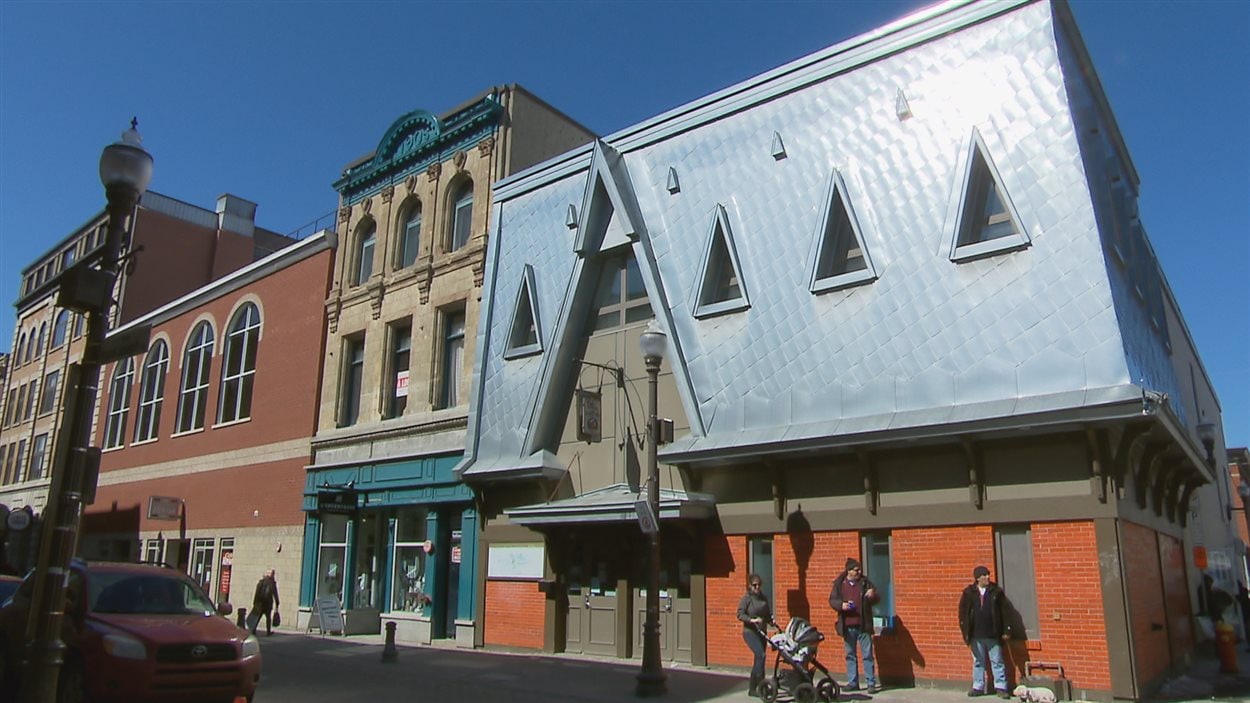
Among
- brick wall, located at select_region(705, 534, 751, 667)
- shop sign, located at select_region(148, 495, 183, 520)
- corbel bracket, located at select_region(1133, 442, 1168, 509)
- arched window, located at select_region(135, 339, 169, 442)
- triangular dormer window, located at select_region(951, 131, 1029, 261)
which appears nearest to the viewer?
triangular dormer window, located at select_region(951, 131, 1029, 261)

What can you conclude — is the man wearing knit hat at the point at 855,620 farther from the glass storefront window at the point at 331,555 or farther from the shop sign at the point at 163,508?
the shop sign at the point at 163,508

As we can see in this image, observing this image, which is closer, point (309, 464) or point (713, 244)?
point (713, 244)

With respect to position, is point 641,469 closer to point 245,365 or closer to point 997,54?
point 997,54

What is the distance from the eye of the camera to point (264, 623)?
84.3ft

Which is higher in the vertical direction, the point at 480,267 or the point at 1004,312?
the point at 480,267

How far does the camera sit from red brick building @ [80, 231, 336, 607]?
26938 millimetres

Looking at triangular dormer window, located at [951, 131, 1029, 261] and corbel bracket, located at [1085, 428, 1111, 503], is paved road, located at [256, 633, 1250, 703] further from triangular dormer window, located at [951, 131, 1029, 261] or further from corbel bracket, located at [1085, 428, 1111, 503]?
triangular dormer window, located at [951, 131, 1029, 261]

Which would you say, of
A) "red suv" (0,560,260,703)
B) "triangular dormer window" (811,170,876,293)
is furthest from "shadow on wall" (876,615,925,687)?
"red suv" (0,560,260,703)

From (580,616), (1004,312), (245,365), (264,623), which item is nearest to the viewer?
(1004,312)

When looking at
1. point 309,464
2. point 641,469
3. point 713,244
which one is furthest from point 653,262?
point 309,464

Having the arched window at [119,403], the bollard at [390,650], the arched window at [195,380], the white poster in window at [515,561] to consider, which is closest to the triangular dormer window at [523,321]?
the white poster in window at [515,561]

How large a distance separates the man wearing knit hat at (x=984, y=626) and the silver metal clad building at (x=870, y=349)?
22.1 inches

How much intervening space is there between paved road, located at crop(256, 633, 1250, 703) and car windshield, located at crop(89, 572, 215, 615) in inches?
70.9

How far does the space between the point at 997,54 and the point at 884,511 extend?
742 centimetres
